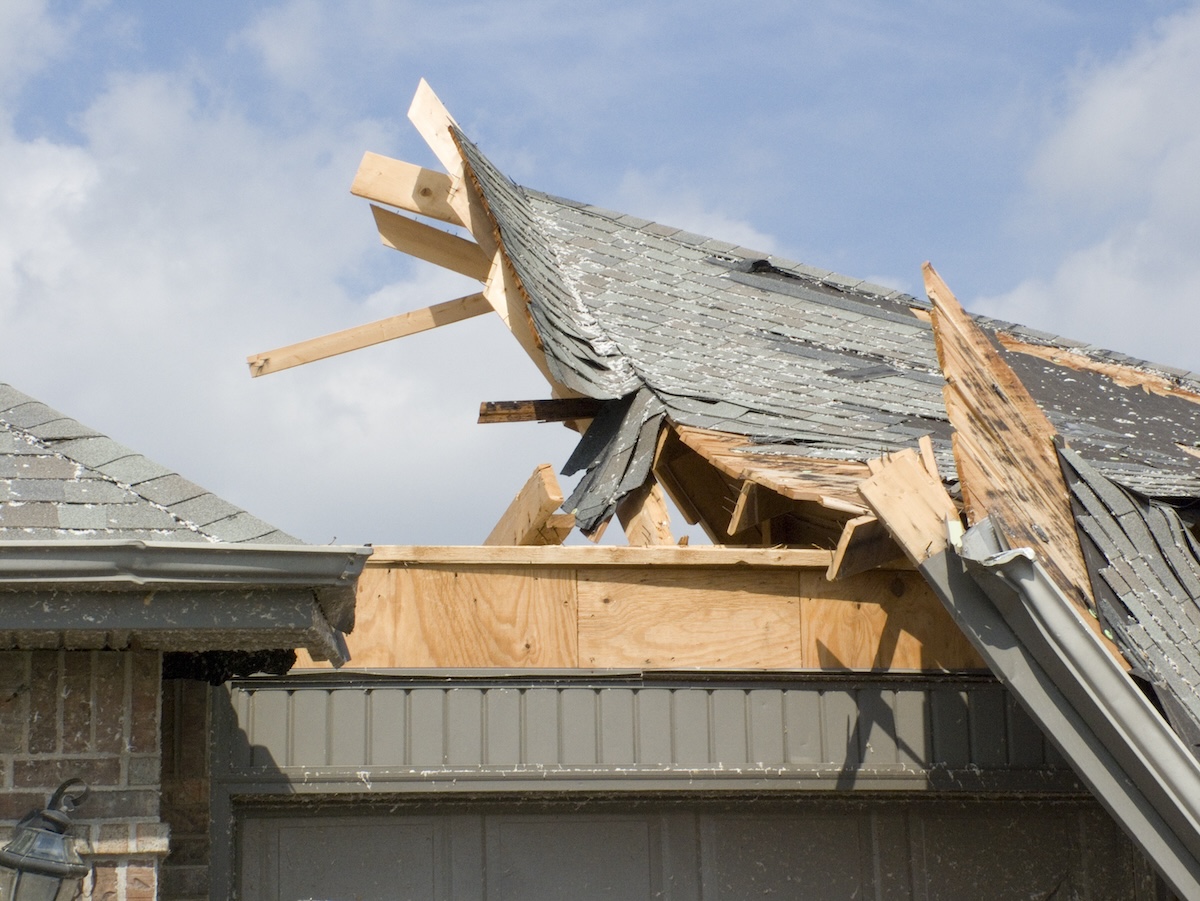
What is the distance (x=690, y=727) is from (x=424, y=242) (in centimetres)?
451

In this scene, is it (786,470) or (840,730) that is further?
(786,470)

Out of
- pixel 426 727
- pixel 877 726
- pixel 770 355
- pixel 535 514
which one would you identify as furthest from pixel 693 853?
pixel 770 355

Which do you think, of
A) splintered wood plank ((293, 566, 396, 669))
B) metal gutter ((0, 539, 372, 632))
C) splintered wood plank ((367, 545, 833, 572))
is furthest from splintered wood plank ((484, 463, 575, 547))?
metal gutter ((0, 539, 372, 632))

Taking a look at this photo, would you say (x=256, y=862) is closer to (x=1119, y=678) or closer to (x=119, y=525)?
(x=119, y=525)

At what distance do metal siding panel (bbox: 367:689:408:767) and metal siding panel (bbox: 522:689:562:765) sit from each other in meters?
0.47

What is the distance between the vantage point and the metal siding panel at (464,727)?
5.46 metres

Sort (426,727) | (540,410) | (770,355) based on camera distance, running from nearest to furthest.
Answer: (426,727) < (540,410) < (770,355)

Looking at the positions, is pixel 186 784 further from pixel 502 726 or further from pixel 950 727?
pixel 950 727

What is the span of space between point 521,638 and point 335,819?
99cm

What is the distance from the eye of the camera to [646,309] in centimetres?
866

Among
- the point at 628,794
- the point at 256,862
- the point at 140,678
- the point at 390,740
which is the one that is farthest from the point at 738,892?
the point at 140,678

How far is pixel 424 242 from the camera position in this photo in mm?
9141

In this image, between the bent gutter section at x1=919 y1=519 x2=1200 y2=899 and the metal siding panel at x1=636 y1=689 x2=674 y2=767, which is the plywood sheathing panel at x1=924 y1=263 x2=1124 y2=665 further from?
the metal siding panel at x1=636 y1=689 x2=674 y2=767

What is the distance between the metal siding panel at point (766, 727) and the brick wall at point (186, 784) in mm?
2119
